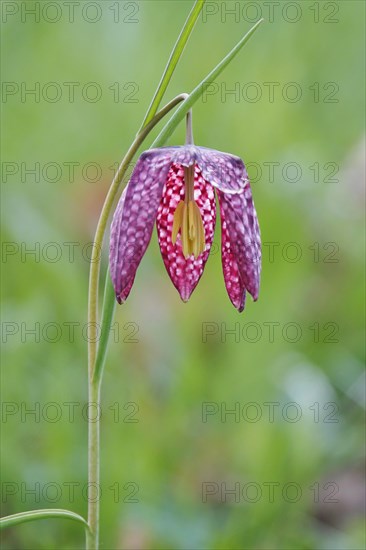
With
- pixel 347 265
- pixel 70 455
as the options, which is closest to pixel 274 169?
pixel 347 265

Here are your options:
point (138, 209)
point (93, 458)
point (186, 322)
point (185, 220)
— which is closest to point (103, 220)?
point (138, 209)

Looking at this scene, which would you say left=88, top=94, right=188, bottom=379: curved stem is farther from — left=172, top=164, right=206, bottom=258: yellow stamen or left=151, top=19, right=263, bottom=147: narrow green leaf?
left=172, top=164, right=206, bottom=258: yellow stamen

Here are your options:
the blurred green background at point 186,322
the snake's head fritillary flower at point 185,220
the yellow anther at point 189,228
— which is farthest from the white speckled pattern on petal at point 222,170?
the blurred green background at point 186,322

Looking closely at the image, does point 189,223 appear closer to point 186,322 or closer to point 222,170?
point 222,170

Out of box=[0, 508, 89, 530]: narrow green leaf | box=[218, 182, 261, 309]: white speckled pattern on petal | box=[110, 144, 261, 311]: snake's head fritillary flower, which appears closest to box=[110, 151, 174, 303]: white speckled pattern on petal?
box=[110, 144, 261, 311]: snake's head fritillary flower

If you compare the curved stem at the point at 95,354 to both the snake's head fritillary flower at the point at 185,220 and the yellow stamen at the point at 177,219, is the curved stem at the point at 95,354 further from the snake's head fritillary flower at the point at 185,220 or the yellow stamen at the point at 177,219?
the yellow stamen at the point at 177,219
